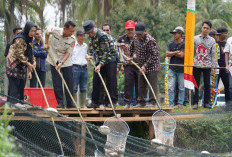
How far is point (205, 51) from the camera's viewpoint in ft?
36.1

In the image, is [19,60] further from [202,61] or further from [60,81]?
[202,61]

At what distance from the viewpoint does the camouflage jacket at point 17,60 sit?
29.0 feet

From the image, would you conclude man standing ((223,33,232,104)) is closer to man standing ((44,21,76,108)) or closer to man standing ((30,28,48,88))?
man standing ((44,21,76,108))

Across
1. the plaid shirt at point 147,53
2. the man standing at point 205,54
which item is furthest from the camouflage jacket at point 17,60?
the man standing at point 205,54

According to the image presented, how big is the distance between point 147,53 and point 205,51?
6.57ft

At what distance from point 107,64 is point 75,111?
1158 millimetres

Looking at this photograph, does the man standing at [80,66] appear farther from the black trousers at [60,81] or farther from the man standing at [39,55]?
the black trousers at [60,81]

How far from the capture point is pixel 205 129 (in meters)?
11.0

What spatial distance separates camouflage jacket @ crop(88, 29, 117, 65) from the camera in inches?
359

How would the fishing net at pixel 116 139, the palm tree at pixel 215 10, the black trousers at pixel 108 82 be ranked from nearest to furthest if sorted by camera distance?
1. the fishing net at pixel 116 139
2. the black trousers at pixel 108 82
3. the palm tree at pixel 215 10

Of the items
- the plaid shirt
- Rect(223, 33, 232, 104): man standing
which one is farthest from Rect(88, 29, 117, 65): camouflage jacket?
Rect(223, 33, 232, 104): man standing

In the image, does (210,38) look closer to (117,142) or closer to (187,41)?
(187,41)

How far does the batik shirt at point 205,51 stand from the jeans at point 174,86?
1.77 ft

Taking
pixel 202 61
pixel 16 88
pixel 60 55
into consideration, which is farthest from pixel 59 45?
pixel 202 61
